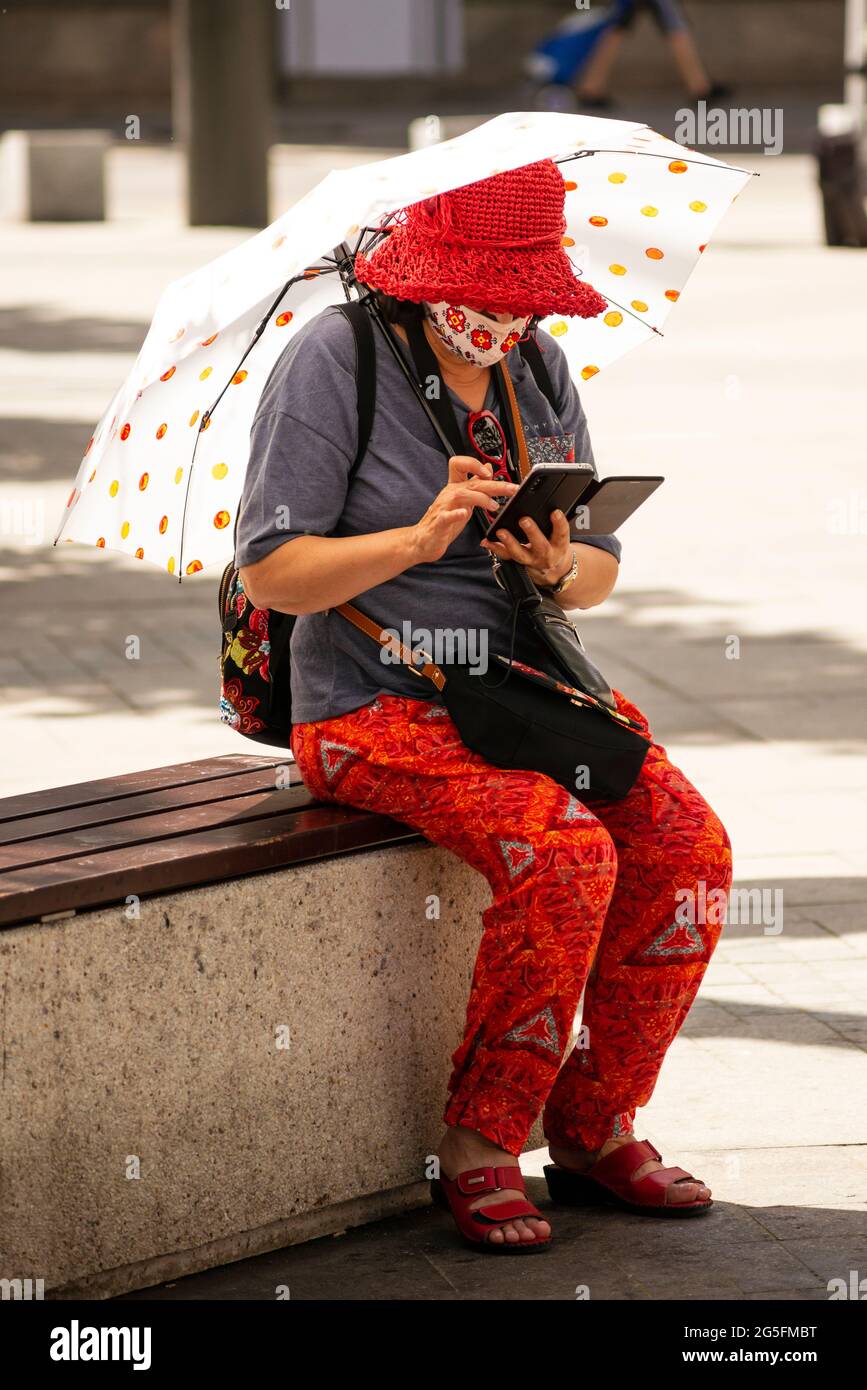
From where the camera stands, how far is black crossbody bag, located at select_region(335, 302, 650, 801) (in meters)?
3.89

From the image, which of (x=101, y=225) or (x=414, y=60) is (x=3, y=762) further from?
(x=414, y=60)

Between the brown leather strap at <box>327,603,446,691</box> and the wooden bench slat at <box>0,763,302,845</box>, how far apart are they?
36 centimetres

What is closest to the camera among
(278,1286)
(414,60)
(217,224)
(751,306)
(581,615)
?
(278,1286)

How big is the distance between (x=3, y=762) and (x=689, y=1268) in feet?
11.2

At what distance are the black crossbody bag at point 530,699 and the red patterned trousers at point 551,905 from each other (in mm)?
47

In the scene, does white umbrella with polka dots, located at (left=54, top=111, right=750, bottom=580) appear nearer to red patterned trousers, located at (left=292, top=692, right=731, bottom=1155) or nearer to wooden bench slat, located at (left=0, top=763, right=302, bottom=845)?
wooden bench slat, located at (left=0, top=763, right=302, bottom=845)

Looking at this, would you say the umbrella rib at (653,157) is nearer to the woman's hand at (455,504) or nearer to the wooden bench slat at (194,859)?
the woman's hand at (455,504)

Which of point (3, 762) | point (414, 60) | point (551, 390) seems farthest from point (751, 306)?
point (414, 60)

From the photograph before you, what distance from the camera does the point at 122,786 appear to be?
4.19m

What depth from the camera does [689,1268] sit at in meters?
3.81

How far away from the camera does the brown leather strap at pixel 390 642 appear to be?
155 inches

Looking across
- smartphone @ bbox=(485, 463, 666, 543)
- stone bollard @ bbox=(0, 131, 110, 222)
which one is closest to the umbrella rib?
smartphone @ bbox=(485, 463, 666, 543)

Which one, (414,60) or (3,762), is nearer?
(3,762)
